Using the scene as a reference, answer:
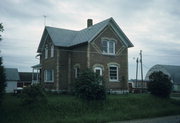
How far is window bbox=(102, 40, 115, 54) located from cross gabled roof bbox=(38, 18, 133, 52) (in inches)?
60.6

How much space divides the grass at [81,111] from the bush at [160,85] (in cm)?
221

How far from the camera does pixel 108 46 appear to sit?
1105 inches

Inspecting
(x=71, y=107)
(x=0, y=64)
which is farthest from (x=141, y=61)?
(x=0, y=64)

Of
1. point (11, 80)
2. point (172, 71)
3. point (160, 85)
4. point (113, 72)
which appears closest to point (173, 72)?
point (172, 71)

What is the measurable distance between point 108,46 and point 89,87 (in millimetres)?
9797

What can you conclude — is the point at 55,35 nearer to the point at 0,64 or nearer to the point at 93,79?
the point at 93,79

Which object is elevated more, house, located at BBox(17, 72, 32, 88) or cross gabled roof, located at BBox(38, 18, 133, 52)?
cross gabled roof, located at BBox(38, 18, 133, 52)

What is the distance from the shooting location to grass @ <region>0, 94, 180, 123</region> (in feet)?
49.8

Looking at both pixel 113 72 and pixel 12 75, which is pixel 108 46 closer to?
pixel 113 72

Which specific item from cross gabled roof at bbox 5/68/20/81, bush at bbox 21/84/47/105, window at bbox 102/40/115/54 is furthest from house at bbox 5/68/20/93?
bush at bbox 21/84/47/105

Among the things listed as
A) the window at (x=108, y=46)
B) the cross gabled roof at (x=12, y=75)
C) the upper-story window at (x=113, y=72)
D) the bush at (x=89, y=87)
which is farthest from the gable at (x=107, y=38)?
the cross gabled roof at (x=12, y=75)

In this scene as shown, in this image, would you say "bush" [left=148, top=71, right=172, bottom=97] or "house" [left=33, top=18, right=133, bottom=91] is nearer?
"bush" [left=148, top=71, right=172, bottom=97]

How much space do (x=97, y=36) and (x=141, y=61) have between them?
19643 millimetres

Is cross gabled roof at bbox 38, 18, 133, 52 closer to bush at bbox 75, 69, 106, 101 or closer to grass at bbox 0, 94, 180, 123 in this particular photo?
bush at bbox 75, 69, 106, 101
